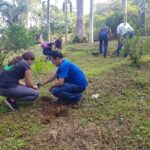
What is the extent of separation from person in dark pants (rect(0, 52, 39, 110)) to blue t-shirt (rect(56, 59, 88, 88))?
0.55m

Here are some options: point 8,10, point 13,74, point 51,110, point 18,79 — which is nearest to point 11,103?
point 18,79

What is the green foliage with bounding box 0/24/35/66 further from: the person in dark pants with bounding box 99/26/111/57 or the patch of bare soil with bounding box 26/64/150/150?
the patch of bare soil with bounding box 26/64/150/150

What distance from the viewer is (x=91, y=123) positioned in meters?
5.87

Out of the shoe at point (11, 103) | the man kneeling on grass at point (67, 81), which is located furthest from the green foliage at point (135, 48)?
the shoe at point (11, 103)

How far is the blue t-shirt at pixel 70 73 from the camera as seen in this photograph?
6332 millimetres

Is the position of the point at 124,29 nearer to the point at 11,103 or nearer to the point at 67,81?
the point at 67,81

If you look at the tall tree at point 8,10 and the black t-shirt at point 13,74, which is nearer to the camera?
the black t-shirt at point 13,74

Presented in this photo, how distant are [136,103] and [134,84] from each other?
1215mm

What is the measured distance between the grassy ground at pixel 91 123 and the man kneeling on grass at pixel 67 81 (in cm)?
29

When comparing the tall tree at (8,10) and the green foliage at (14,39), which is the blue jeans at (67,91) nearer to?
the green foliage at (14,39)

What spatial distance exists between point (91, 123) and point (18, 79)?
1.56 meters

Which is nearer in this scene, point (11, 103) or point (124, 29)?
point (11, 103)

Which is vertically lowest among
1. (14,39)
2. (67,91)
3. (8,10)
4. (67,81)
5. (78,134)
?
(78,134)

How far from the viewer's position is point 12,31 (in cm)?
1175
